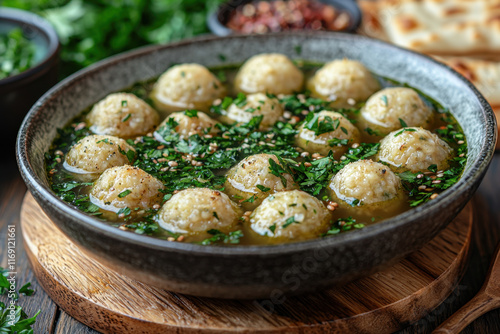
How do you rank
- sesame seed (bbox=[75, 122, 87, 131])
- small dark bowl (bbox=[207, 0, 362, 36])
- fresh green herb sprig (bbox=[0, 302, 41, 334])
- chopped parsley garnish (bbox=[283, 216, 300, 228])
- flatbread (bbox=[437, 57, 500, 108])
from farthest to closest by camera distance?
small dark bowl (bbox=[207, 0, 362, 36]) < flatbread (bbox=[437, 57, 500, 108]) < sesame seed (bbox=[75, 122, 87, 131]) < fresh green herb sprig (bbox=[0, 302, 41, 334]) < chopped parsley garnish (bbox=[283, 216, 300, 228])

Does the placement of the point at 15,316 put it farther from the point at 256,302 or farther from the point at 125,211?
the point at 256,302

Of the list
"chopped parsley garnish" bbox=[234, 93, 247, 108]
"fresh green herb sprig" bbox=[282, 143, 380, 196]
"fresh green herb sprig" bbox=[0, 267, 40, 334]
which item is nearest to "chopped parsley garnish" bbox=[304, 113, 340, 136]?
"fresh green herb sprig" bbox=[282, 143, 380, 196]

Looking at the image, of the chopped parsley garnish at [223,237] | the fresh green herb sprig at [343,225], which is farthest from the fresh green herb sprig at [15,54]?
the fresh green herb sprig at [343,225]

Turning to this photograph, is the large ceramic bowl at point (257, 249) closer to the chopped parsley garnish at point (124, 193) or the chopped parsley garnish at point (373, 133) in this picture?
the chopped parsley garnish at point (124, 193)

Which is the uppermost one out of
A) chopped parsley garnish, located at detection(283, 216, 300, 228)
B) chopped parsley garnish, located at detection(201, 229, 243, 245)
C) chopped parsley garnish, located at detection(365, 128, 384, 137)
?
chopped parsley garnish, located at detection(283, 216, 300, 228)

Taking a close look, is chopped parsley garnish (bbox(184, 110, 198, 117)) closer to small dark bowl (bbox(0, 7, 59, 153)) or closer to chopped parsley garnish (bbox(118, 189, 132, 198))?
chopped parsley garnish (bbox(118, 189, 132, 198))

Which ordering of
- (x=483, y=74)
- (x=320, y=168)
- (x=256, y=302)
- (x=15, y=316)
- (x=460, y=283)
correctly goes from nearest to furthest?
(x=256, y=302)
(x=15, y=316)
(x=460, y=283)
(x=320, y=168)
(x=483, y=74)

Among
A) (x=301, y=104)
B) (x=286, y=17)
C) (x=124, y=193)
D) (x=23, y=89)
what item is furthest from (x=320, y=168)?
(x=286, y=17)
